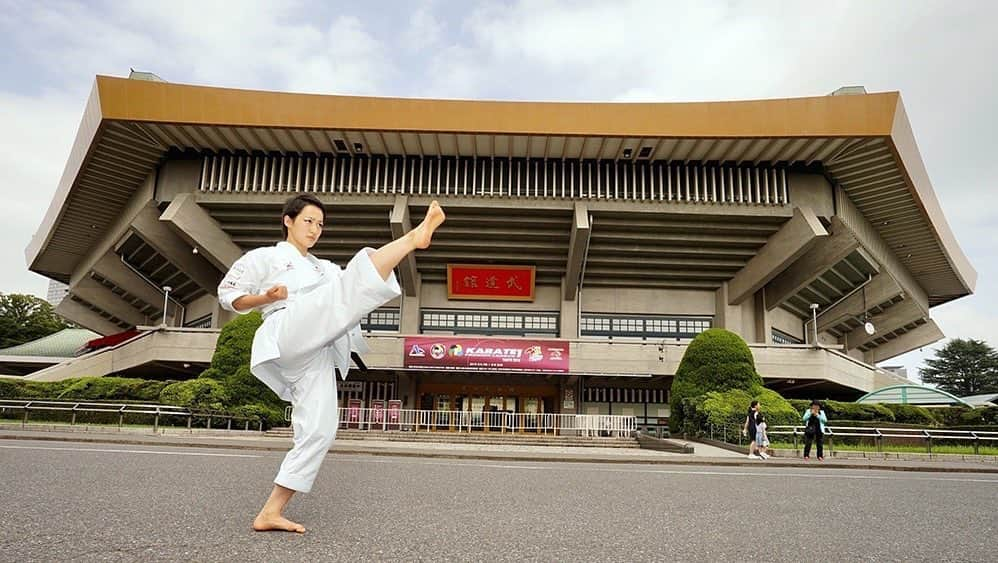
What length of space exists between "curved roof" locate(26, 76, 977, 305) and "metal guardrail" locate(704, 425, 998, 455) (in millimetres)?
11139

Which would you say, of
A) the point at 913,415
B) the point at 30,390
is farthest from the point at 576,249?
the point at 30,390

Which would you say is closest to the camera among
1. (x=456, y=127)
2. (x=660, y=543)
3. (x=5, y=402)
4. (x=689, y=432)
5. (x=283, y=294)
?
(x=660, y=543)

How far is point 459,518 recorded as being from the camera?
146 inches

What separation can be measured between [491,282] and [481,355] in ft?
17.2

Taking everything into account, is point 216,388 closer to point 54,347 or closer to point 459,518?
point 459,518

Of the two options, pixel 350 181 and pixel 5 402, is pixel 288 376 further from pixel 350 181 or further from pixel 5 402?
pixel 350 181

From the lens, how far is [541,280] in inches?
1342

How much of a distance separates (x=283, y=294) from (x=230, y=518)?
3.69 feet

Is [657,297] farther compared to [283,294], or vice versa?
[657,297]

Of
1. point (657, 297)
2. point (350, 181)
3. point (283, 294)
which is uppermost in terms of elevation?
point (350, 181)

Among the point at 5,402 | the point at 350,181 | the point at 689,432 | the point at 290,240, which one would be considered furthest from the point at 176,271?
the point at 290,240

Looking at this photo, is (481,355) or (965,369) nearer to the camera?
(481,355)

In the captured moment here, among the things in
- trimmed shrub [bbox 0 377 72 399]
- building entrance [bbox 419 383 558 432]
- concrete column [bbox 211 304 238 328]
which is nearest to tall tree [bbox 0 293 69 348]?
concrete column [bbox 211 304 238 328]

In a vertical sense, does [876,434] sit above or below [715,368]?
below
